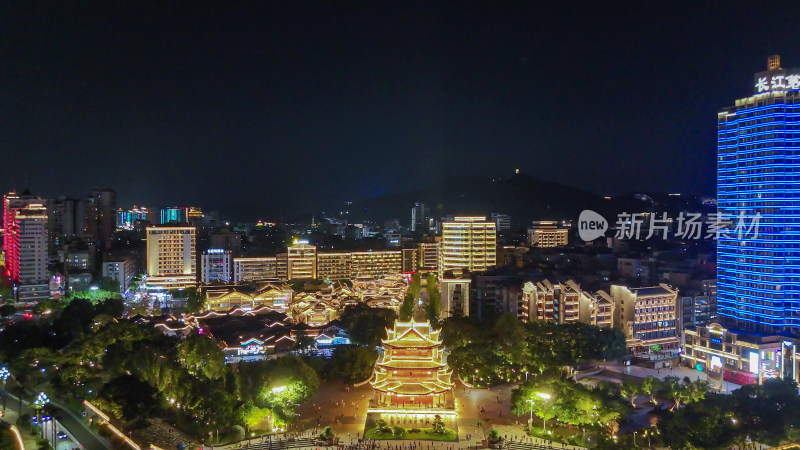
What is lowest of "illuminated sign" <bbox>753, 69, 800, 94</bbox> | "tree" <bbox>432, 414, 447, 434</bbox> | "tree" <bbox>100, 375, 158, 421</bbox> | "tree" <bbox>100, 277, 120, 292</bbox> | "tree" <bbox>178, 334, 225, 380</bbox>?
"tree" <bbox>432, 414, 447, 434</bbox>

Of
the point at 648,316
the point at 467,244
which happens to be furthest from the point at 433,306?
the point at 467,244

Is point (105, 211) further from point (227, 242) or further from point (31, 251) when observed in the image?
point (31, 251)

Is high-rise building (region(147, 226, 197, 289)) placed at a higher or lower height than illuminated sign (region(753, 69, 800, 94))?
lower

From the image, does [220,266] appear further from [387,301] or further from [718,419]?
[718,419]

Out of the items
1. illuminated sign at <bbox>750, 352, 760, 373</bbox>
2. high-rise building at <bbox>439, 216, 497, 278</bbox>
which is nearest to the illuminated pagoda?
illuminated sign at <bbox>750, 352, 760, 373</bbox>

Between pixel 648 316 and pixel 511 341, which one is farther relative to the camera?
pixel 648 316

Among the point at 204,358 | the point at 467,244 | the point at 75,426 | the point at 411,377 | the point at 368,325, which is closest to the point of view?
the point at 75,426

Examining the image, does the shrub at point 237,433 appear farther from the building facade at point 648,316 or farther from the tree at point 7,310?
the tree at point 7,310

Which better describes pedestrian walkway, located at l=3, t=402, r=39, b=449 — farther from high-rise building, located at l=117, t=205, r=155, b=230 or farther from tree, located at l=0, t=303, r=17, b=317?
high-rise building, located at l=117, t=205, r=155, b=230
